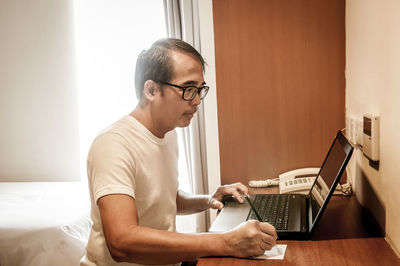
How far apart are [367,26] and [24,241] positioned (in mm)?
2019

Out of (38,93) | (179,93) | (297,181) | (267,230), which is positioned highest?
(179,93)

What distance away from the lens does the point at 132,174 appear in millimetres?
1319

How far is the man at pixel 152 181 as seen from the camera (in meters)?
1.13

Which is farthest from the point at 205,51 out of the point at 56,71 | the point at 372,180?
the point at 56,71

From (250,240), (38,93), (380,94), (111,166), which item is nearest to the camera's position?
(250,240)

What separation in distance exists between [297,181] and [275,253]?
0.80 meters

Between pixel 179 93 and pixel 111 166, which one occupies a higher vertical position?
pixel 179 93

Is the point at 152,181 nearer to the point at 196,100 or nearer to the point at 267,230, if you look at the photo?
the point at 196,100

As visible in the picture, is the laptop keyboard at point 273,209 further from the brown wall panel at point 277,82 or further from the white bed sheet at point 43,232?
the white bed sheet at point 43,232

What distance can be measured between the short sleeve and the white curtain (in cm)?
158

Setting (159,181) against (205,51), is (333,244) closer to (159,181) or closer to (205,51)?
(159,181)

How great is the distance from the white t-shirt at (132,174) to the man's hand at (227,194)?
7.0 inches

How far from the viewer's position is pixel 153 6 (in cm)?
335

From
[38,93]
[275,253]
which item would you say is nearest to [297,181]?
[275,253]
